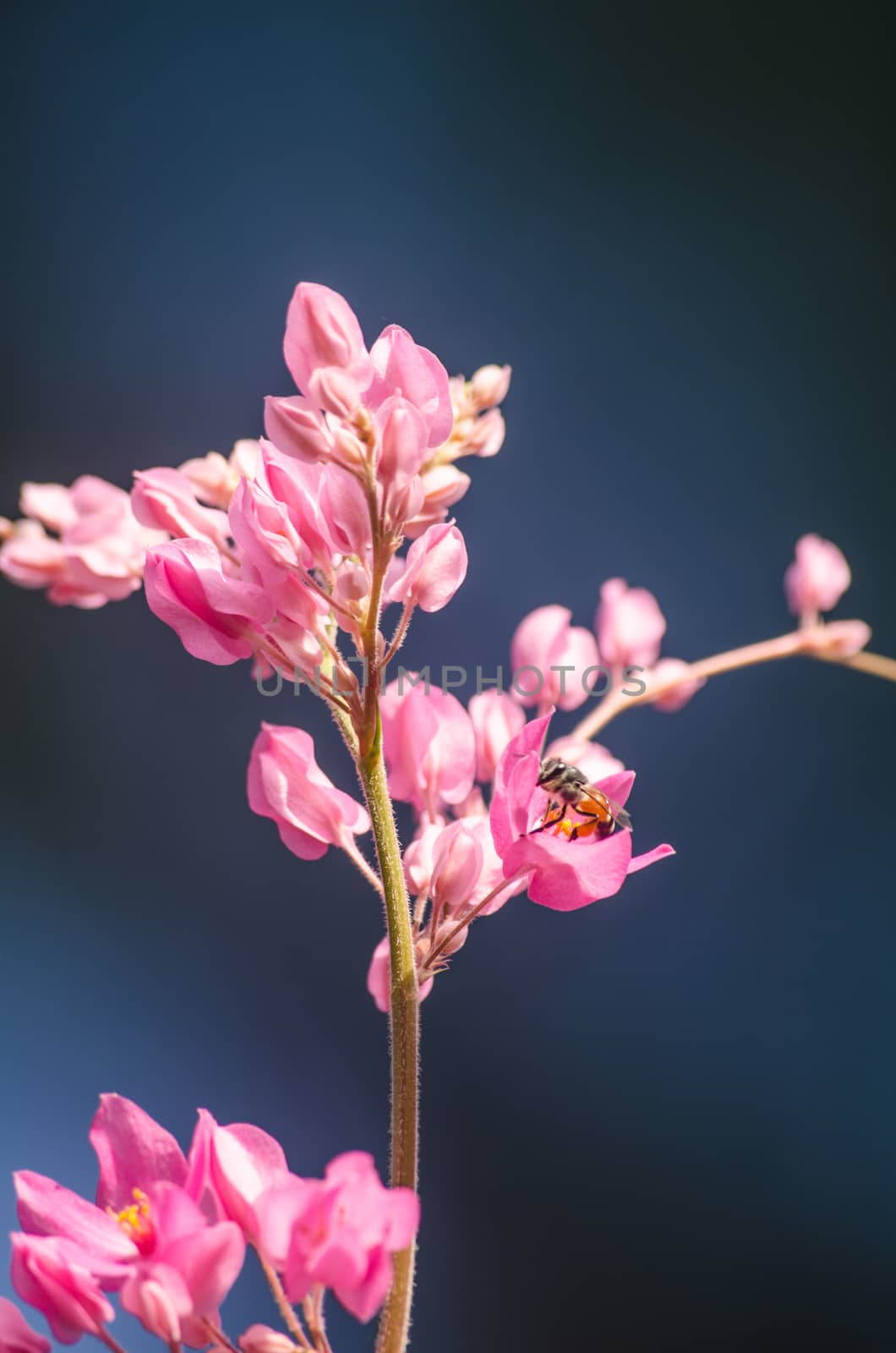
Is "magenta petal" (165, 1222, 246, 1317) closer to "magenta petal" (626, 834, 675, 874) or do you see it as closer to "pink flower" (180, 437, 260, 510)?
"magenta petal" (626, 834, 675, 874)

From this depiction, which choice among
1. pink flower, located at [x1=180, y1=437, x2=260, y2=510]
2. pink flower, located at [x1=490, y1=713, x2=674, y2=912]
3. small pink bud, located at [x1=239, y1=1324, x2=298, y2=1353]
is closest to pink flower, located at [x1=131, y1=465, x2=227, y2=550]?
pink flower, located at [x1=180, y1=437, x2=260, y2=510]

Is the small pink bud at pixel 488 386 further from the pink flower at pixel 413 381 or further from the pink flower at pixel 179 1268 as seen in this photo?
the pink flower at pixel 179 1268

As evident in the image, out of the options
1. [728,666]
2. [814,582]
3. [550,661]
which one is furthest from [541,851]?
[814,582]

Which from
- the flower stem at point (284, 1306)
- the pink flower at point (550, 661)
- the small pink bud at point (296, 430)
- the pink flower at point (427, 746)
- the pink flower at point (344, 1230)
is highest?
the pink flower at point (550, 661)

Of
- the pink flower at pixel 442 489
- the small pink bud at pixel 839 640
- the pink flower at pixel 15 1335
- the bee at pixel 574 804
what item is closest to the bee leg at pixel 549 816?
the bee at pixel 574 804

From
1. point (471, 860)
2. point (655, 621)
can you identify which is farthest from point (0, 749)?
point (471, 860)

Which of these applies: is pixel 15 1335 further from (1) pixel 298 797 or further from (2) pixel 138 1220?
(1) pixel 298 797

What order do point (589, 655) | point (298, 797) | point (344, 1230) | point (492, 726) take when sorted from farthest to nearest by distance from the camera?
point (589, 655)
point (492, 726)
point (298, 797)
point (344, 1230)
